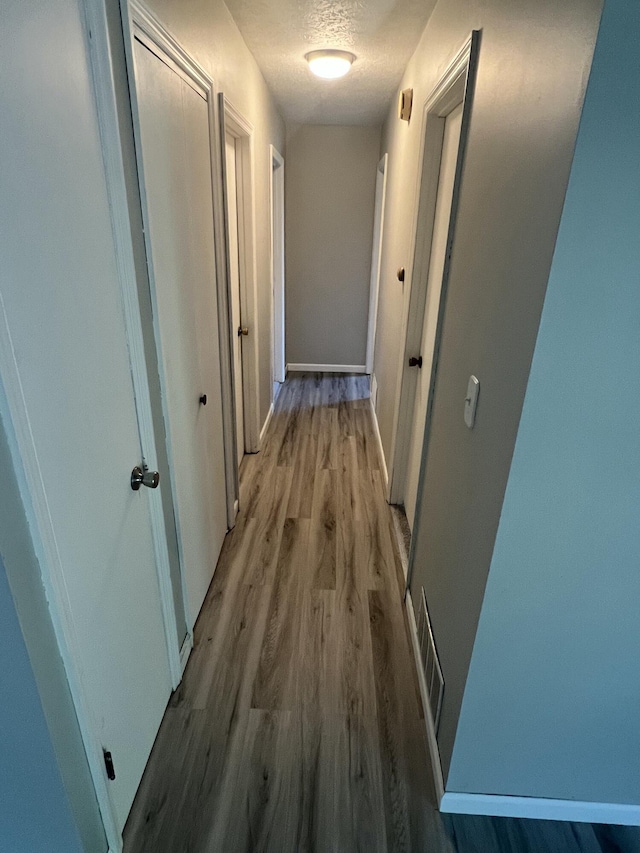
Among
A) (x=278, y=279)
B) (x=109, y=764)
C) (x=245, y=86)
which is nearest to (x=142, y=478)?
(x=109, y=764)

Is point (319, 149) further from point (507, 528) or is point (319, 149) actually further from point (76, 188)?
point (507, 528)

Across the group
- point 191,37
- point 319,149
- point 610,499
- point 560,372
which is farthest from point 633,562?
point 319,149

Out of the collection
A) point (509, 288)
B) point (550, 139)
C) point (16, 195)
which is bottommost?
point (509, 288)

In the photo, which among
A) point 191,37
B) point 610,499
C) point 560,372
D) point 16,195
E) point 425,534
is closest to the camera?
point 16,195

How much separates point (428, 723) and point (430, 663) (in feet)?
0.60

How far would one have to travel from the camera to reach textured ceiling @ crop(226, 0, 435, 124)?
6.56ft

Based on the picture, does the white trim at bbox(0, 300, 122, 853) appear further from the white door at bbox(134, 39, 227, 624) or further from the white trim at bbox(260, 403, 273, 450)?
the white trim at bbox(260, 403, 273, 450)

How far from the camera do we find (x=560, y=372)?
90 cm

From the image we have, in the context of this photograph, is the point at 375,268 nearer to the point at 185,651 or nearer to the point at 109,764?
the point at 185,651

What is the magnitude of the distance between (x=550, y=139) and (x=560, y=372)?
414 mm

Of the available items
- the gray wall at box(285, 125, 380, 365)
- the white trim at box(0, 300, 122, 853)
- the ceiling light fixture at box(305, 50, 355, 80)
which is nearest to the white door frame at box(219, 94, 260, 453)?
the ceiling light fixture at box(305, 50, 355, 80)

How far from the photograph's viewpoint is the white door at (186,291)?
1.37m

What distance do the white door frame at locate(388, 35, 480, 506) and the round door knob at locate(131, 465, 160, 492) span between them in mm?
1046

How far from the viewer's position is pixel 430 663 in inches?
64.8
